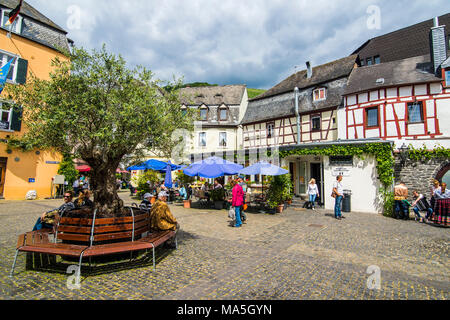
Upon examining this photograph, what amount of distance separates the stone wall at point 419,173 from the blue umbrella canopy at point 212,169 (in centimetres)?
871

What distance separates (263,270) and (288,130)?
1927cm

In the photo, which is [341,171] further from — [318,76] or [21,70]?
[21,70]

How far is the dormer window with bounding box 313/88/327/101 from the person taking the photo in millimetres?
21047

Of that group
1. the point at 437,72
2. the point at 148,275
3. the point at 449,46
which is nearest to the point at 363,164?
the point at 437,72

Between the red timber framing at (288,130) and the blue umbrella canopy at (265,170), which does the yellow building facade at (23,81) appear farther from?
the red timber framing at (288,130)

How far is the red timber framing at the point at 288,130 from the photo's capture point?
20109 mm

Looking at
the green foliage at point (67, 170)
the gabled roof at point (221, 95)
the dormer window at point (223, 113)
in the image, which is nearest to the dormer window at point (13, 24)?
the green foliage at point (67, 170)

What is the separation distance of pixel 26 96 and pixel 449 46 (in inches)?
1282

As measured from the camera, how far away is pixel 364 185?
41.5ft

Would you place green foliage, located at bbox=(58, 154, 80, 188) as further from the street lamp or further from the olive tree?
the street lamp

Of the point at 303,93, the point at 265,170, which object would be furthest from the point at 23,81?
the point at 303,93

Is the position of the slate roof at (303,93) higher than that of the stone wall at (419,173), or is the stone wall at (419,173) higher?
the slate roof at (303,93)

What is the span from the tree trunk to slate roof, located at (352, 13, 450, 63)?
37.5m
